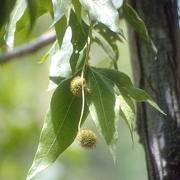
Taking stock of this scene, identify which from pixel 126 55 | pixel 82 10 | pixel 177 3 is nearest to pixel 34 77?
pixel 126 55

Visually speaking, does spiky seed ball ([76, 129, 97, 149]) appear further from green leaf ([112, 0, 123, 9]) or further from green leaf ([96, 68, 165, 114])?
green leaf ([112, 0, 123, 9])

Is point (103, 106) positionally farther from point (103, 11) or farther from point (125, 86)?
point (103, 11)

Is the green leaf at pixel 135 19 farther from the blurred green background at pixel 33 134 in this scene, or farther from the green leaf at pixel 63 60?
the blurred green background at pixel 33 134

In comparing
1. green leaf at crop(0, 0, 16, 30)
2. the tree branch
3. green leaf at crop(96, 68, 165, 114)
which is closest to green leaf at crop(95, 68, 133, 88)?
green leaf at crop(96, 68, 165, 114)

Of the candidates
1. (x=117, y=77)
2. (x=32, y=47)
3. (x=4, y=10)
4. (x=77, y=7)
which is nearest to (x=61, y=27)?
(x=77, y=7)

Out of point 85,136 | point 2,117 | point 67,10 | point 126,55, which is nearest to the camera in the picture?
point 67,10

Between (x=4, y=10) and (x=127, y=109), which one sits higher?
(x=4, y=10)

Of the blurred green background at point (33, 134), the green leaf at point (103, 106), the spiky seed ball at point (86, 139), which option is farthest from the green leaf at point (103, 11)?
the blurred green background at point (33, 134)

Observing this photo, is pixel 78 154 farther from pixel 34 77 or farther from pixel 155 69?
pixel 155 69
